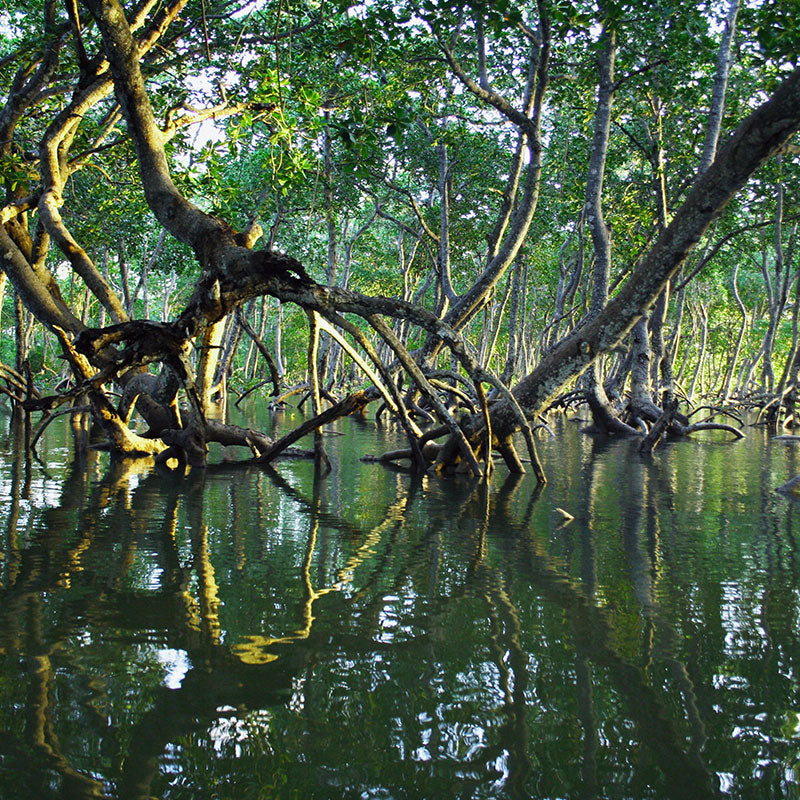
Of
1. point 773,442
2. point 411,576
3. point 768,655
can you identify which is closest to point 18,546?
point 411,576

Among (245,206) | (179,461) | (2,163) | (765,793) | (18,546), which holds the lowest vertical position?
(765,793)

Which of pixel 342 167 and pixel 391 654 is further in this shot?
pixel 342 167

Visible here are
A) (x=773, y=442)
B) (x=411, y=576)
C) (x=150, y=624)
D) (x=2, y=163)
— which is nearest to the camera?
(x=150, y=624)

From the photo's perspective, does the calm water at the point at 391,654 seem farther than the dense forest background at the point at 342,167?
No

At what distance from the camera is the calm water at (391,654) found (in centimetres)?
250

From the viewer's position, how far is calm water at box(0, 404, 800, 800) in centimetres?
250

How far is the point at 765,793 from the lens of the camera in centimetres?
242

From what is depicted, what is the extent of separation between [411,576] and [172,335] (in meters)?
4.23

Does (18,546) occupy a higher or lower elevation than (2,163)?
lower

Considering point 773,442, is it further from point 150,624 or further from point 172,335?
point 150,624

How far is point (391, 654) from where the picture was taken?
3.45 metres

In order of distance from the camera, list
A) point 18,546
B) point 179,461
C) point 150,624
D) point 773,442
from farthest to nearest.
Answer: point 773,442, point 179,461, point 18,546, point 150,624

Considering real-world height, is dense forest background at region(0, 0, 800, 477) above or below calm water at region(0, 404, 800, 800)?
above

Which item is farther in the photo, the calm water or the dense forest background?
the dense forest background
